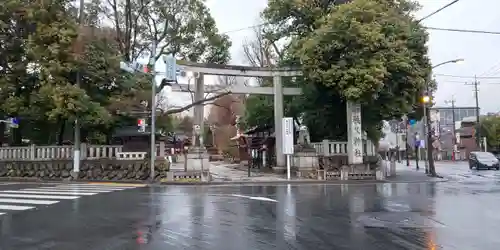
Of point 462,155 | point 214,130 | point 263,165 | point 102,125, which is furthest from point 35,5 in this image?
point 462,155

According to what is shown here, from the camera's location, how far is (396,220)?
9391 millimetres

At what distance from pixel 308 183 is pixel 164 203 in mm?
10602

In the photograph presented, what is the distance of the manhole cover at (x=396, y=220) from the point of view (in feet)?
28.8

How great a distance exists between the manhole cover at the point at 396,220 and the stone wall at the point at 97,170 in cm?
1506

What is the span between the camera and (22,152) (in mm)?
25156

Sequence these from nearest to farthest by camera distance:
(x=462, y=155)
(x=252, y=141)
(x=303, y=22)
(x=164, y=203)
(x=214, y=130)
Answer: (x=164, y=203)
(x=303, y=22)
(x=252, y=141)
(x=214, y=130)
(x=462, y=155)

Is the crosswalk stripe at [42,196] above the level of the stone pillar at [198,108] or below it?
below

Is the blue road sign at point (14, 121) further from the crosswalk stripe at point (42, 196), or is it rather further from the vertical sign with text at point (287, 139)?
the vertical sign with text at point (287, 139)

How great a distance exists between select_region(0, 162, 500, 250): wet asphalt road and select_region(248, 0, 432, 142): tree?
911cm

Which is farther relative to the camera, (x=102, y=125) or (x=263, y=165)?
(x=263, y=165)

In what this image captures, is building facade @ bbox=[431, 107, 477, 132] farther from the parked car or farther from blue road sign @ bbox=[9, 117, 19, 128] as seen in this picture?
blue road sign @ bbox=[9, 117, 19, 128]

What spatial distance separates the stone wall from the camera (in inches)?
902

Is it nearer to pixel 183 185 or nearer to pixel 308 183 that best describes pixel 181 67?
pixel 183 185

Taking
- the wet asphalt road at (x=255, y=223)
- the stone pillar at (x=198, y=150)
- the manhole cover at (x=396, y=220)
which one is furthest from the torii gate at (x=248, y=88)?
the manhole cover at (x=396, y=220)
